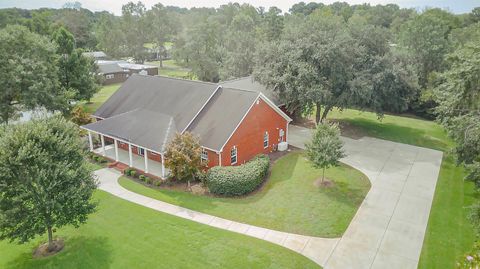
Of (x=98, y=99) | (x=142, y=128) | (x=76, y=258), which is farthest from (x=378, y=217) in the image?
(x=98, y=99)

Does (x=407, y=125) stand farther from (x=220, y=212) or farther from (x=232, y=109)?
(x=220, y=212)

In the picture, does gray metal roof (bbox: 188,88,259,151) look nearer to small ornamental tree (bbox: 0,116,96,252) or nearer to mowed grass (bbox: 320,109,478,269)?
small ornamental tree (bbox: 0,116,96,252)

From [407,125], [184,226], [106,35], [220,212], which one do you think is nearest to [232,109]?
[220,212]

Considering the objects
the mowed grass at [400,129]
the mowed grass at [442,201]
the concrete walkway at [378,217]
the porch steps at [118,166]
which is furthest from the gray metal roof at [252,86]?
the porch steps at [118,166]

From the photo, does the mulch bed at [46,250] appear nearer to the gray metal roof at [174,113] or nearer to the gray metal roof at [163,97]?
the gray metal roof at [174,113]

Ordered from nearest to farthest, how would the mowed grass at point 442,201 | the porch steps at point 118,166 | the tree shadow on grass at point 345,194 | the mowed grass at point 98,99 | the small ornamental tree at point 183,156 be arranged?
the mowed grass at point 442,201
the tree shadow on grass at point 345,194
the small ornamental tree at point 183,156
the porch steps at point 118,166
the mowed grass at point 98,99

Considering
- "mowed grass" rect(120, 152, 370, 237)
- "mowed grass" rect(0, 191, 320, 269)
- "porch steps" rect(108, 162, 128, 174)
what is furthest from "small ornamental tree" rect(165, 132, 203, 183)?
"porch steps" rect(108, 162, 128, 174)
